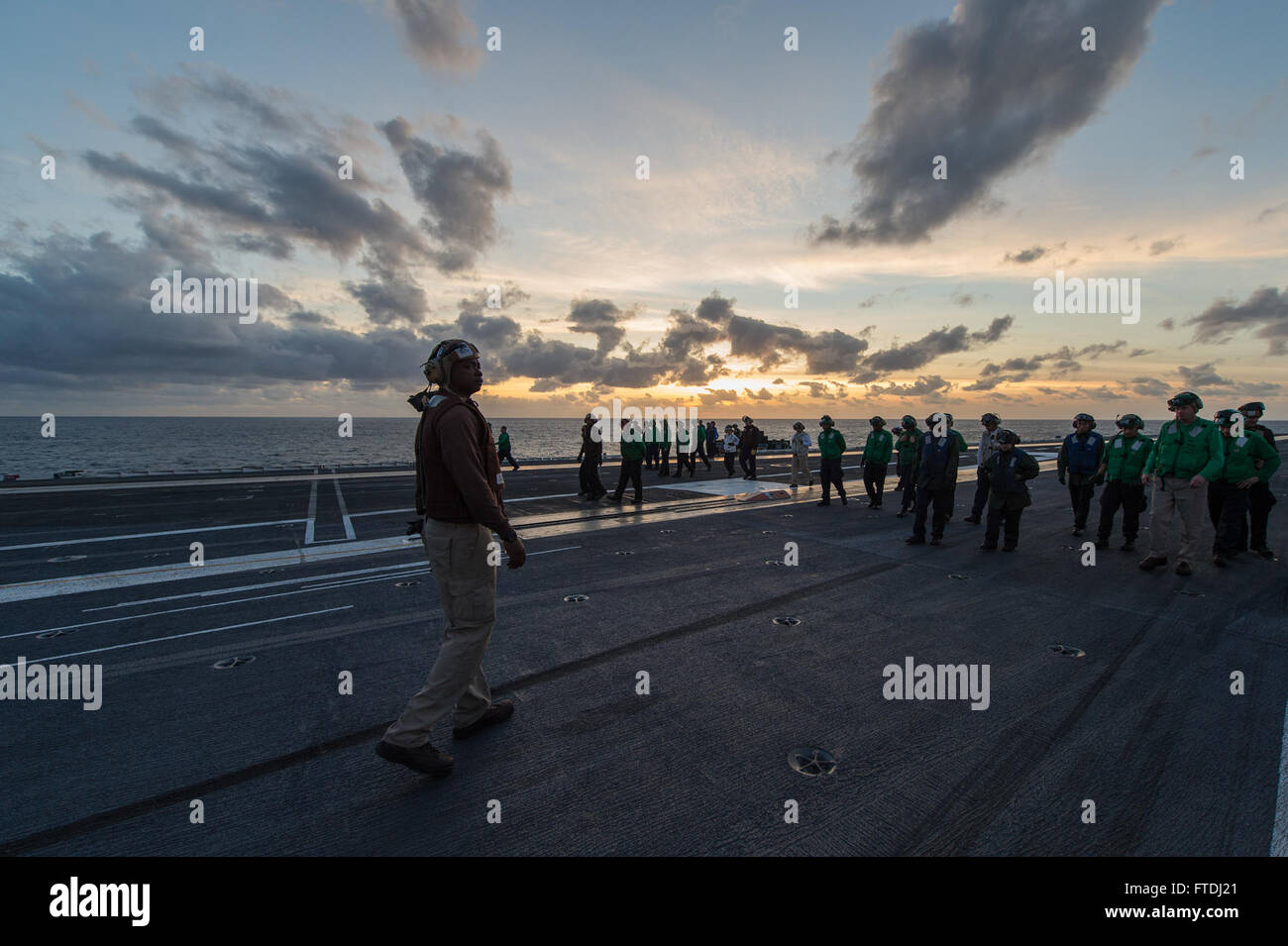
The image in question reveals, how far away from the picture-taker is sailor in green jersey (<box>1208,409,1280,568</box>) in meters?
7.86

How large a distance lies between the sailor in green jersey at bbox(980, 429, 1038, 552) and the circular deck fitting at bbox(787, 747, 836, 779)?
7078 mm

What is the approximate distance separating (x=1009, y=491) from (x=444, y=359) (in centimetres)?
916

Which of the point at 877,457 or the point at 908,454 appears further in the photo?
the point at 877,457

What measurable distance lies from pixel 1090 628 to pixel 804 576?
2.99 metres

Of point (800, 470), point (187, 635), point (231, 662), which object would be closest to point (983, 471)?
point (800, 470)

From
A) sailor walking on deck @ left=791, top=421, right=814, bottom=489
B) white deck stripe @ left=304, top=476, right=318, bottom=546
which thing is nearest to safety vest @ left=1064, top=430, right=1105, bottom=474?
sailor walking on deck @ left=791, top=421, right=814, bottom=489

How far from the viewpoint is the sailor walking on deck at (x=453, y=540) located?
2.94m

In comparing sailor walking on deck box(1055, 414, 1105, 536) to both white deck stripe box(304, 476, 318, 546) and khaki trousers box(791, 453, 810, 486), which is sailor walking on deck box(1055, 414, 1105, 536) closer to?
khaki trousers box(791, 453, 810, 486)

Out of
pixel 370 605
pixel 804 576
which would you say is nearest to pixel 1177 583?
pixel 804 576

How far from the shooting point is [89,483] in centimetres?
1872

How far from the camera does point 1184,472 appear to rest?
736 cm

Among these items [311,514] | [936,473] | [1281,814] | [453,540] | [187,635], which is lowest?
[1281,814]

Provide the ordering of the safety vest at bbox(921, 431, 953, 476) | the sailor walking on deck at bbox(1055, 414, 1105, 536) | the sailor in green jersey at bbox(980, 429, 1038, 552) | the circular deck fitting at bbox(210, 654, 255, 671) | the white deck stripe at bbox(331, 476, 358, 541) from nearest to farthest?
the circular deck fitting at bbox(210, 654, 255, 671) < the sailor in green jersey at bbox(980, 429, 1038, 552) < the safety vest at bbox(921, 431, 953, 476) < the sailor walking on deck at bbox(1055, 414, 1105, 536) < the white deck stripe at bbox(331, 476, 358, 541)

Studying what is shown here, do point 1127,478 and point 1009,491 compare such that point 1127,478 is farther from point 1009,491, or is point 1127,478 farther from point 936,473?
point 936,473
